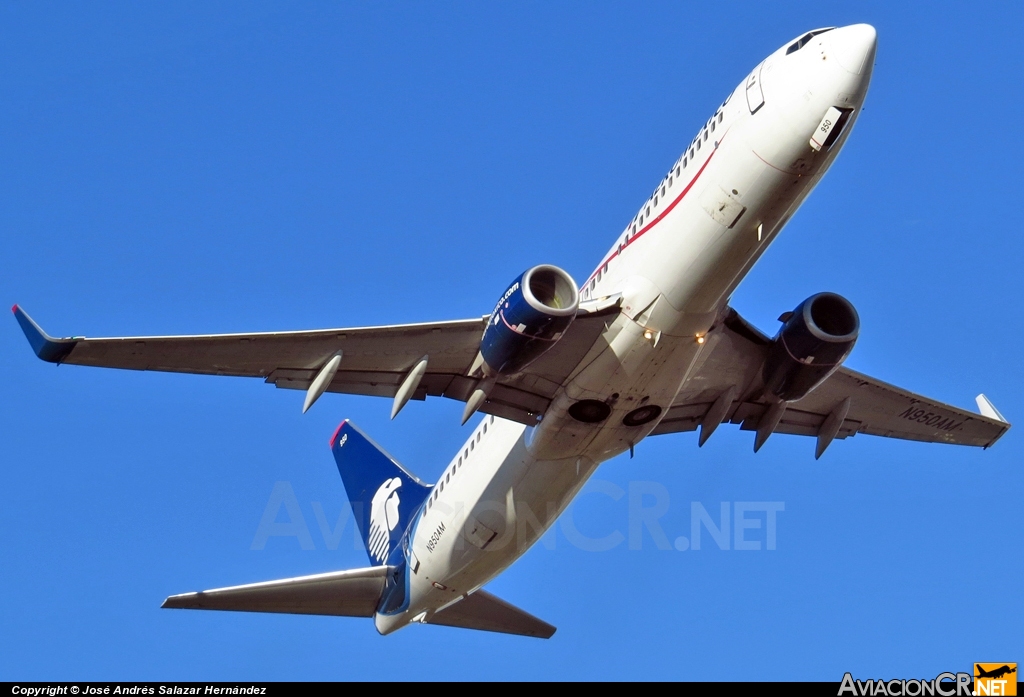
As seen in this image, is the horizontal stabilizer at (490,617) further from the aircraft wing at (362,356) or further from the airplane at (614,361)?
the aircraft wing at (362,356)

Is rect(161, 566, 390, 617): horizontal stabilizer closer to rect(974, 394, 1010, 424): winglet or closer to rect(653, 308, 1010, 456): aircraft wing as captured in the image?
rect(653, 308, 1010, 456): aircraft wing

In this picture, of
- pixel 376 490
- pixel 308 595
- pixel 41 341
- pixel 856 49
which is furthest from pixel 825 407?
pixel 41 341

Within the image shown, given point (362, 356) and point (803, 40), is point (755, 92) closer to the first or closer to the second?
point (803, 40)

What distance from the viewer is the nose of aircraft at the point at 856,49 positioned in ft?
71.7

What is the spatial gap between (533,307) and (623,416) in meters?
4.03

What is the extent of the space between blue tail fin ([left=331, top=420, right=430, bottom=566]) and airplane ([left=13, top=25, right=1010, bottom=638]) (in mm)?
810

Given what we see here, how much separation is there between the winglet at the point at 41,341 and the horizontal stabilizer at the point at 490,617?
509 inches

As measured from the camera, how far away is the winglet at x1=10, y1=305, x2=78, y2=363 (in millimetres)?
22828

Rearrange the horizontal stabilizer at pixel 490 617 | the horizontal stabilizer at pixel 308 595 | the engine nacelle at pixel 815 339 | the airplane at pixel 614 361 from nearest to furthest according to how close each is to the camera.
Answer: the airplane at pixel 614 361 < the engine nacelle at pixel 815 339 < the horizontal stabilizer at pixel 308 595 < the horizontal stabilizer at pixel 490 617

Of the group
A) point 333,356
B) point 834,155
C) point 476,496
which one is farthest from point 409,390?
point 834,155

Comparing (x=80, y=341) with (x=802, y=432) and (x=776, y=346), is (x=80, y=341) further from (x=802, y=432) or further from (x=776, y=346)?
(x=802, y=432)

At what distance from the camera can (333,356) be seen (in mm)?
25469

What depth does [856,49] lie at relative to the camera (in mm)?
21891

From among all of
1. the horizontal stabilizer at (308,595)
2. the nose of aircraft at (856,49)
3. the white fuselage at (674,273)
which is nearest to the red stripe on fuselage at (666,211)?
the white fuselage at (674,273)
